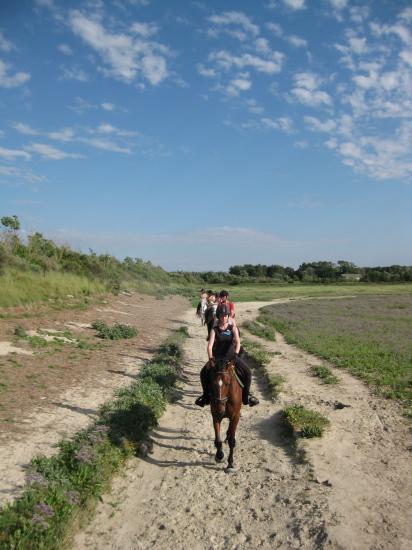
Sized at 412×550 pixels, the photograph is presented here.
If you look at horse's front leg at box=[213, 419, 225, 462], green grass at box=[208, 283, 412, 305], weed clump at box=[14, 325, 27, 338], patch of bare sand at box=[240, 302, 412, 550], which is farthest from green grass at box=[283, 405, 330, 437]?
green grass at box=[208, 283, 412, 305]

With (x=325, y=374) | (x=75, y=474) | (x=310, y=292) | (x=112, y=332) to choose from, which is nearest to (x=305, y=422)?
(x=75, y=474)

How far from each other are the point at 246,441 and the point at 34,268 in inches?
917

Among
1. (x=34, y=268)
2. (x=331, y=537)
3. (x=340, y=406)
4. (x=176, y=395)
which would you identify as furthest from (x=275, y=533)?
(x=34, y=268)

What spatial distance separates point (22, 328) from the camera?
16.7m

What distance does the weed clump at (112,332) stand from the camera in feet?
66.1

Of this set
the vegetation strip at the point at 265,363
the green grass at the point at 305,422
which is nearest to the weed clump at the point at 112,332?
the vegetation strip at the point at 265,363

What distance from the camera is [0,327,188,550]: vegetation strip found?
5.08m

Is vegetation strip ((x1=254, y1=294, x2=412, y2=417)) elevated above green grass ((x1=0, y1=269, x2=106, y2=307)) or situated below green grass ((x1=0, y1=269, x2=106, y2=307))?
below

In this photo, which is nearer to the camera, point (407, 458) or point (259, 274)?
point (407, 458)

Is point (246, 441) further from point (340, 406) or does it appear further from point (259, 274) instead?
point (259, 274)

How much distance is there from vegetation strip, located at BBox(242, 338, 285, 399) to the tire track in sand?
334 centimetres

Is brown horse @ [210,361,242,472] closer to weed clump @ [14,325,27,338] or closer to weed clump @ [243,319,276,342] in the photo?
weed clump @ [14,325,27,338]

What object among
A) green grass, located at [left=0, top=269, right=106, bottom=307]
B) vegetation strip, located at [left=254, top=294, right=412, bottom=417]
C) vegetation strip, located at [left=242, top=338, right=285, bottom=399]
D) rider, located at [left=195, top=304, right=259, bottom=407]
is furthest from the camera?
green grass, located at [left=0, top=269, right=106, bottom=307]

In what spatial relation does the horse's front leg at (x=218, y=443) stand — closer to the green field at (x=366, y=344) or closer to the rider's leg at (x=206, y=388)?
the rider's leg at (x=206, y=388)
